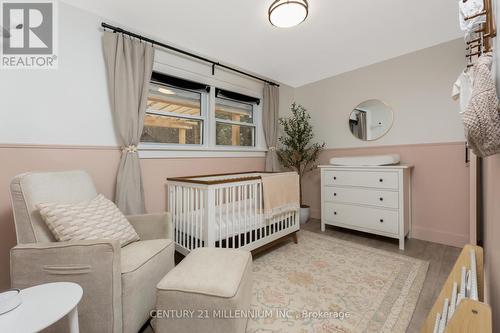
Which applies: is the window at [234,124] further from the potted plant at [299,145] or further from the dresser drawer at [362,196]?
the dresser drawer at [362,196]

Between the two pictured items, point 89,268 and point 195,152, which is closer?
point 89,268

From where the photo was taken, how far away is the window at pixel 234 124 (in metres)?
3.02

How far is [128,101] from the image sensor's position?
→ 6.64 ft

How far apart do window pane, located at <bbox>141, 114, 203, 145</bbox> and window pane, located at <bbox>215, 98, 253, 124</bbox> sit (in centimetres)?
37

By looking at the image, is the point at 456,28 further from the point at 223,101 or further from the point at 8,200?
the point at 8,200

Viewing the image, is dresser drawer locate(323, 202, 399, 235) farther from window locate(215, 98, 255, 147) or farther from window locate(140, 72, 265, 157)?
window locate(215, 98, 255, 147)

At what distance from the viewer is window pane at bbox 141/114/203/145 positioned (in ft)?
7.77

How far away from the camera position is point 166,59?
238 centimetres

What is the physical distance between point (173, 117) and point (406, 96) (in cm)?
293

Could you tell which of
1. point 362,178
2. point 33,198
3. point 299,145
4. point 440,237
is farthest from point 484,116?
point 299,145

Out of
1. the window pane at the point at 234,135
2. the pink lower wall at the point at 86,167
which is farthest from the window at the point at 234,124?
the pink lower wall at the point at 86,167

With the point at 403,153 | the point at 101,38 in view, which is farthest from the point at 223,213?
the point at 403,153

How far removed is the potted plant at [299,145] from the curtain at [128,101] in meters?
2.16

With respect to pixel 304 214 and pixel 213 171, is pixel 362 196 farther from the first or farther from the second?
pixel 213 171
